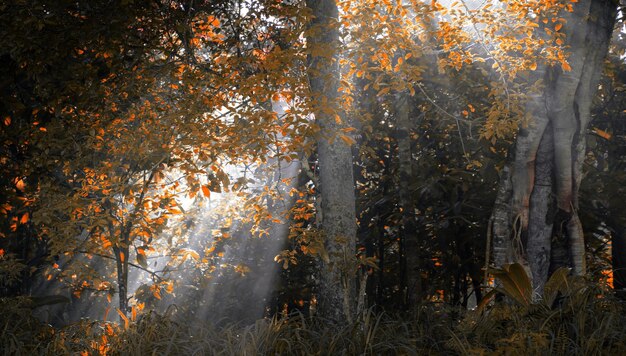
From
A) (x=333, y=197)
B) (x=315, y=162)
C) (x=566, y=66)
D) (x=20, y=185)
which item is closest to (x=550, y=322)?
(x=333, y=197)

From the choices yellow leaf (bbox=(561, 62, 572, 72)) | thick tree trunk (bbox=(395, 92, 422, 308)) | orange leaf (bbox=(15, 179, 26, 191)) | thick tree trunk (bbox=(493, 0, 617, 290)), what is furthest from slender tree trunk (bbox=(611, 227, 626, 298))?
orange leaf (bbox=(15, 179, 26, 191))

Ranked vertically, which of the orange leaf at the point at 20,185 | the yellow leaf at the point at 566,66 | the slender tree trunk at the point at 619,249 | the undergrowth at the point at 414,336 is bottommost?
the undergrowth at the point at 414,336

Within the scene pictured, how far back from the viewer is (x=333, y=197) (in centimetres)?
671

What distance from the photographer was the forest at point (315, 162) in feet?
19.1

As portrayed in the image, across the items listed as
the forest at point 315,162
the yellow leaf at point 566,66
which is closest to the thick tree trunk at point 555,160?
the forest at point 315,162

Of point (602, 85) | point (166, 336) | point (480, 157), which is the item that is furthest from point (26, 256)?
point (602, 85)

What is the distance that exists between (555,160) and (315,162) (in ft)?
9.34

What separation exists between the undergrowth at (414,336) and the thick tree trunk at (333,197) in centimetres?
45

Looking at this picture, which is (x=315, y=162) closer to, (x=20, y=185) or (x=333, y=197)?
(x=333, y=197)

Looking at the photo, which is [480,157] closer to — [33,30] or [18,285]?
[33,30]

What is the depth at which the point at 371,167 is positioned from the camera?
10.3 metres

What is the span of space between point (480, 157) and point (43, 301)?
6445mm

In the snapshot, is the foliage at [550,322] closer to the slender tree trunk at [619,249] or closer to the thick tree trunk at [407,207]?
the thick tree trunk at [407,207]

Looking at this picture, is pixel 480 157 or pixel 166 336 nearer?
pixel 166 336
